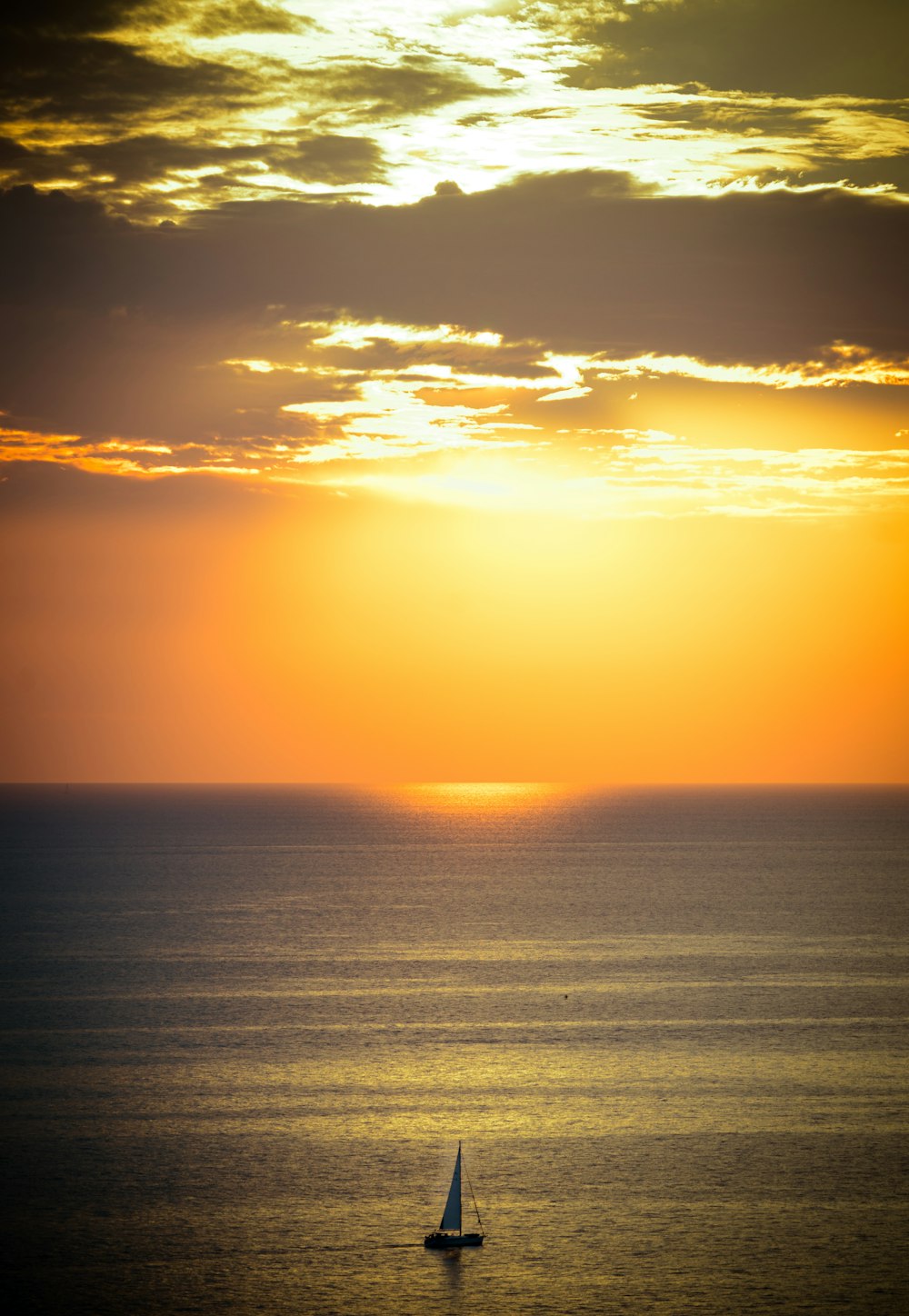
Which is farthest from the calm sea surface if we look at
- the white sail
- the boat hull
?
the white sail

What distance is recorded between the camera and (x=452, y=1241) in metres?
62.0

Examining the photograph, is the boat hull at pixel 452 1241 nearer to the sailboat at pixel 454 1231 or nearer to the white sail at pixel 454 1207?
the sailboat at pixel 454 1231

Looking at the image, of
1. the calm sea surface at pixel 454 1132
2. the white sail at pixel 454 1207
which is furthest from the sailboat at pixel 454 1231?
the calm sea surface at pixel 454 1132

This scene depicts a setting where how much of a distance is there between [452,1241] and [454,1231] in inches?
30.2

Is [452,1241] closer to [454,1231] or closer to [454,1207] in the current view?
[454,1231]

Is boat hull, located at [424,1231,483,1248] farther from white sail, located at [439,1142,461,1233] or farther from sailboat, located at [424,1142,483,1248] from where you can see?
white sail, located at [439,1142,461,1233]

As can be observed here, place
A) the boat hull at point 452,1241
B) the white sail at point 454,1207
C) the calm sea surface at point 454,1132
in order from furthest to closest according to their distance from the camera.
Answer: the white sail at point 454,1207
the boat hull at point 452,1241
the calm sea surface at point 454,1132

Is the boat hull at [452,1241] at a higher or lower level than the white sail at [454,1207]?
lower

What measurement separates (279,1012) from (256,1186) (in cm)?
4304

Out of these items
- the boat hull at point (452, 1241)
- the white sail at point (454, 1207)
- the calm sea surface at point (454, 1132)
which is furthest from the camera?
the white sail at point (454, 1207)

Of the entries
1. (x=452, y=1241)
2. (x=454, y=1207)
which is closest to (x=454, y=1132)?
(x=454, y=1207)

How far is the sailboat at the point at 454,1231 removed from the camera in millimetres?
61875

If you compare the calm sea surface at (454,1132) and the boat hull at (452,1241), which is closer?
the calm sea surface at (454,1132)

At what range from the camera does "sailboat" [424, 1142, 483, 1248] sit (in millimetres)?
61875
